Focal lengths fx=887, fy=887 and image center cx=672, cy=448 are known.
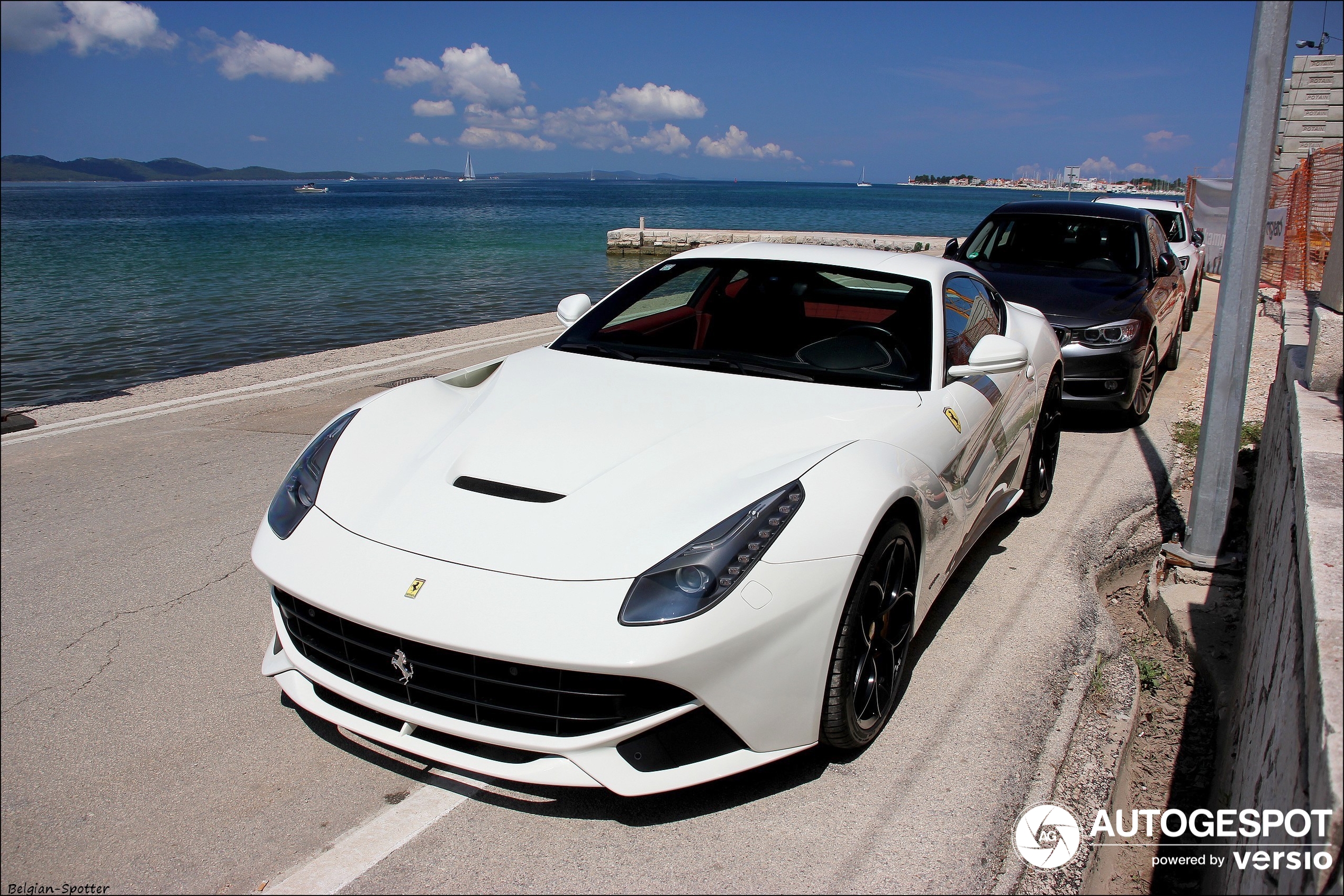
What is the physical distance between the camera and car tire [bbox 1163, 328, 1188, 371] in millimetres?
8320

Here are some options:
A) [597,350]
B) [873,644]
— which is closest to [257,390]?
[597,350]

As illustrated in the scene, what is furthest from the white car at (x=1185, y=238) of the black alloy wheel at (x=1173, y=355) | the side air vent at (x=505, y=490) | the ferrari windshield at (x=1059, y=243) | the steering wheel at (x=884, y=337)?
the side air vent at (x=505, y=490)

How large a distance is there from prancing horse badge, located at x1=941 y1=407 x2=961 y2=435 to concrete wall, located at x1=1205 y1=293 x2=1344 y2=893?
40.8 inches

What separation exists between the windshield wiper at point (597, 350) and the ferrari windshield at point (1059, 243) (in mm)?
4823

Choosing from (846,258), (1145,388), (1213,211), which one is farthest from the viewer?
(1213,211)

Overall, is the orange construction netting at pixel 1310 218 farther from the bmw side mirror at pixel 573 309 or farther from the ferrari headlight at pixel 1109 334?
the bmw side mirror at pixel 573 309

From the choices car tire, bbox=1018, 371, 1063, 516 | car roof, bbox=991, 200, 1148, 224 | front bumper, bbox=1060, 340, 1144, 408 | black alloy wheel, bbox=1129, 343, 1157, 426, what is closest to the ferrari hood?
car tire, bbox=1018, 371, 1063, 516

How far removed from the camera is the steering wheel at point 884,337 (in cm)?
341

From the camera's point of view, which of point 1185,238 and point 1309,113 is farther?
point 1309,113

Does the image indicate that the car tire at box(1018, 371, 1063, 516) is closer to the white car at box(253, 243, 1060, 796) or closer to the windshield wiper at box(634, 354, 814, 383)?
the white car at box(253, 243, 1060, 796)

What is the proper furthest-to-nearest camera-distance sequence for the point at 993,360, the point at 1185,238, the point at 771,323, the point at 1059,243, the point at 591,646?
1. the point at 1185,238
2. the point at 1059,243
3. the point at 771,323
4. the point at 993,360
5. the point at 591,646

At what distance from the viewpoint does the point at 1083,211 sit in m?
7.75

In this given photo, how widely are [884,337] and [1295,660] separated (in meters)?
1.97

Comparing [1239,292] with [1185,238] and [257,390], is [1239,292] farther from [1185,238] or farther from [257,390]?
[1185,238]
